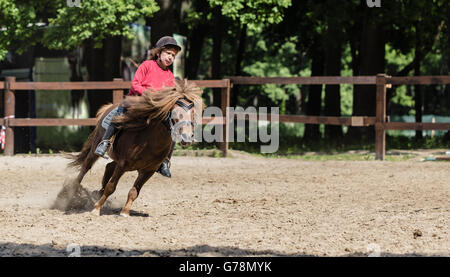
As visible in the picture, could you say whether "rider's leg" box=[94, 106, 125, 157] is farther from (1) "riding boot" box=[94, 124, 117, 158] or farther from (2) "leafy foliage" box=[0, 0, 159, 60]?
(2) "leafy foliage" box=[0, 0, 159, 60]

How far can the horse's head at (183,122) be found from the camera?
7461 millimetres

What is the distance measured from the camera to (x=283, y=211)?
8.71m

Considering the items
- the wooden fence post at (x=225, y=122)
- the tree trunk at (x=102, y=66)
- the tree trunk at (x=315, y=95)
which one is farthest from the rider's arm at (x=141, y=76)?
the tree trunk at (x=315, y=95)

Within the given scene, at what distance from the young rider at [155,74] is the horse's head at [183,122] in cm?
53

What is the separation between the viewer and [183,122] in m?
7.55

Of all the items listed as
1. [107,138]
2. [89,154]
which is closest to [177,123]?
[107,138]

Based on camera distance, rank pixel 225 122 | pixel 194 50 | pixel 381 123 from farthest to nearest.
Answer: pixel 194 50
pixel 225 122
pixel 381 123

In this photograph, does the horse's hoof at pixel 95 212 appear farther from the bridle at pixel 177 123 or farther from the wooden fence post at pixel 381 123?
the wooden fence post at pixel 381 123

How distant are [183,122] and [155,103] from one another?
443 millimetres

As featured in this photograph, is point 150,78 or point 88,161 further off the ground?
point 150,78

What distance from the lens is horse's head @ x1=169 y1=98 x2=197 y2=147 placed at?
7.46 meters

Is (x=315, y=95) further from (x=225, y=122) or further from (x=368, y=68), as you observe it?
(x=225, y=122)

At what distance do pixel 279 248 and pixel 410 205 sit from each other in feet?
10.8

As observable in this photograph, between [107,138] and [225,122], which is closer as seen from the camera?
[107,138]
